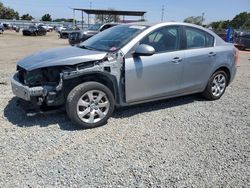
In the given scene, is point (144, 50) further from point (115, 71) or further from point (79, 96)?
point (79, 96)

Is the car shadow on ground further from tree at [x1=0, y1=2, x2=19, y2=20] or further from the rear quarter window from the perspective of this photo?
tree at [x1=0, y1=2, x2=19, y2=20]

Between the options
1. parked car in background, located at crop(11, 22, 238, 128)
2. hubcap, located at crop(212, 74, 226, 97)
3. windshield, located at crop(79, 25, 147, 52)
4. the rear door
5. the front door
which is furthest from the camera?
hubcap, located at crop(212, 74, 226, 97)

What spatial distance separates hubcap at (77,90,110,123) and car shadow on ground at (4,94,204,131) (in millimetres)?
261

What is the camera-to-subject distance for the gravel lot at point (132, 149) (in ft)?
10.7

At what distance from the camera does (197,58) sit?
562cm

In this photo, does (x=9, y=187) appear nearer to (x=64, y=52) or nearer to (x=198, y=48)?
(x=64, y=52)

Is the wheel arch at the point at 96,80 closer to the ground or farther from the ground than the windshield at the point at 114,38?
closer to the ground

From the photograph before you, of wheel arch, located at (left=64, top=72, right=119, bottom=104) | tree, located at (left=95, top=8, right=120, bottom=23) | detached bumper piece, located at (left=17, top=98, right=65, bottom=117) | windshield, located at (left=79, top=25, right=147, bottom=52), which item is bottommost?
detached bumper piece, located at (left=17, top=98, right=65, bottom=117)

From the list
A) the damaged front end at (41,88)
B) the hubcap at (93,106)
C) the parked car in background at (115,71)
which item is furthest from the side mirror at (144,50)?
the damaged front end at (41,88)

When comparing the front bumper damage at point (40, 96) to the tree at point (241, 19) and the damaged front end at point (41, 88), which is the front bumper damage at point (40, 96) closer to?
the damaged front end at point (41, 88)

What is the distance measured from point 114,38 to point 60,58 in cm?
118

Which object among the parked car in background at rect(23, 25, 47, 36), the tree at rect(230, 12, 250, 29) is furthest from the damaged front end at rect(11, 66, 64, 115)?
the tree at rect(230, 12, 250, 29)

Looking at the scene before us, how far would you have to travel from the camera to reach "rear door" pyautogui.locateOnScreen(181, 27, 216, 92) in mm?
5539

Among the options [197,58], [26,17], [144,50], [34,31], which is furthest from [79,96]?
[26,17]
